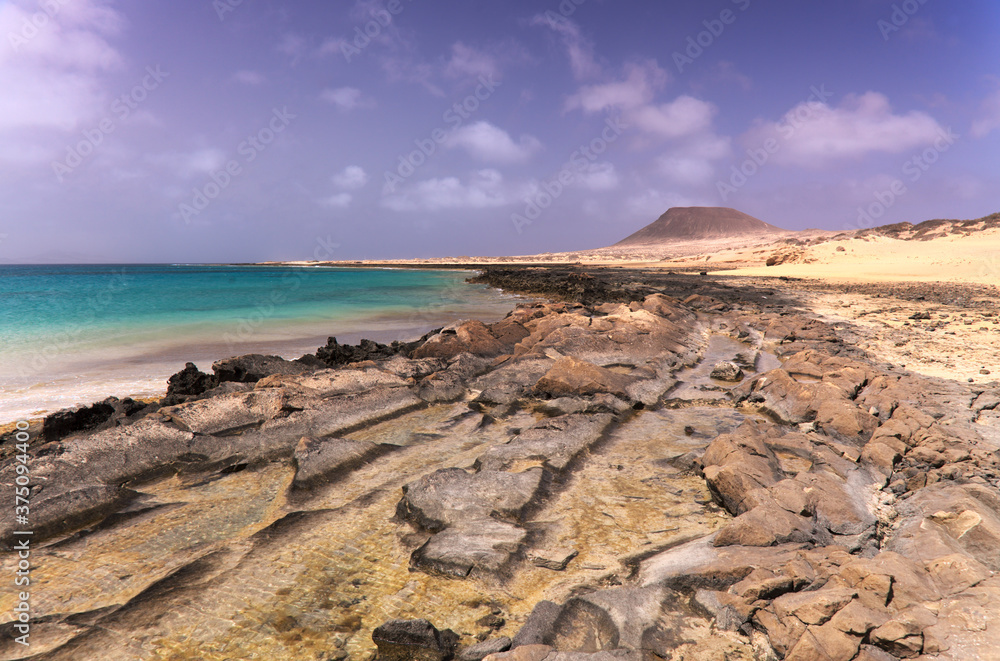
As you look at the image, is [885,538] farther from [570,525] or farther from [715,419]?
[715,419]

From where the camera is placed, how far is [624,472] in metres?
5.55

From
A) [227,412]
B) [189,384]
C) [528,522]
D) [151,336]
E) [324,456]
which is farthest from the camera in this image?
[151,336]

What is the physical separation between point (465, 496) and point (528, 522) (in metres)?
0.70

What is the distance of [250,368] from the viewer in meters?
9.39

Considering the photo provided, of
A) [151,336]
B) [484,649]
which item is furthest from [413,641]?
[151,336]

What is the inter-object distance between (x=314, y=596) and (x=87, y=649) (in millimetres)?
1420

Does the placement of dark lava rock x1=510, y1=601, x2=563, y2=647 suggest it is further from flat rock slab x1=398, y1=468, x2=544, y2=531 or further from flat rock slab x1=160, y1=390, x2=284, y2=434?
flat rock slab x1=160, y1=390, x2=284, y2=434

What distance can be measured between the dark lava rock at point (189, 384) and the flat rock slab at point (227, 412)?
2.21m

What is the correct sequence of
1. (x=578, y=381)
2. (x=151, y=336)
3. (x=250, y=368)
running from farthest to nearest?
1. (x=151, y=336)
2. (x=250, y=368)
3. (x=578, y=381)

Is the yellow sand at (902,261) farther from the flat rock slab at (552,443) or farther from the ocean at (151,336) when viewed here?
the flat rock slab at (552,443)

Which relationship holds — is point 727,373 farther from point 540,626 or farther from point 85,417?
point 85,417

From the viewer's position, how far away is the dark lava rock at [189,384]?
28.5 ft

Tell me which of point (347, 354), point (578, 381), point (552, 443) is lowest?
point (552, 443)

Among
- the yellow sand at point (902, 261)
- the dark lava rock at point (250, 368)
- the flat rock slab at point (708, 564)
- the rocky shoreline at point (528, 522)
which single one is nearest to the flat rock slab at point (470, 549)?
the rocky shoreline at point (528, 522)
